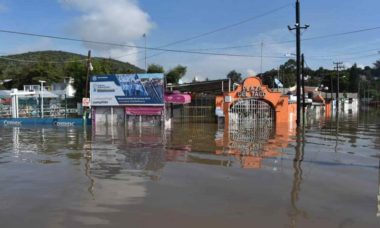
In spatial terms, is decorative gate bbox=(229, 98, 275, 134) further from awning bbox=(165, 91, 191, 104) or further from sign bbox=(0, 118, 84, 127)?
sign bbox=(0, 118, 84, 127)

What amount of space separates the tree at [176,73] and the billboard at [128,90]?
1920 inches

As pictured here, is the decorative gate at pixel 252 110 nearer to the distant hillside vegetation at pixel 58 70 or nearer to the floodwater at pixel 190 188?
the floodwater at pixel 190 188

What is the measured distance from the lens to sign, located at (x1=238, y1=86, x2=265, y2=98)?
46188 mm

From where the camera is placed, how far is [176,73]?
93.9m

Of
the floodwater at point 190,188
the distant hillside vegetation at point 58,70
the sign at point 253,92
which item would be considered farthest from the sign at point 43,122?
the distant hillside vegetation at point 58,70

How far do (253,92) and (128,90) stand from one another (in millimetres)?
12687

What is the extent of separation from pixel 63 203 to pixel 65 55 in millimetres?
156764

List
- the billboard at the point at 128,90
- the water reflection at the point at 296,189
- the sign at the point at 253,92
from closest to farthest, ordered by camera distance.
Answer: the water reflection at the point at 296,189 < the billboard at the point at 128,90 < the sign at the point at 253,92

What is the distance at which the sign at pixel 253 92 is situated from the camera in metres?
46.2

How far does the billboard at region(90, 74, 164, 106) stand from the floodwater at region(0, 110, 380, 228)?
20.6m

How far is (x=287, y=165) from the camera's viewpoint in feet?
51.1

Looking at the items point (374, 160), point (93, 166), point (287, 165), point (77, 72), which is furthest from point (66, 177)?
point (77, 72)

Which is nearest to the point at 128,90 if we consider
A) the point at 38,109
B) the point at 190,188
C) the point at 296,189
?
the point at 38,109

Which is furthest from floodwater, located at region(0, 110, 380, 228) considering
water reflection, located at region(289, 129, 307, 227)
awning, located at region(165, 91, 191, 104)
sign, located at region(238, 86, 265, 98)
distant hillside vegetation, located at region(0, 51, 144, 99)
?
distant hillside vegetation, located at region(0, 51, 144, 99)
